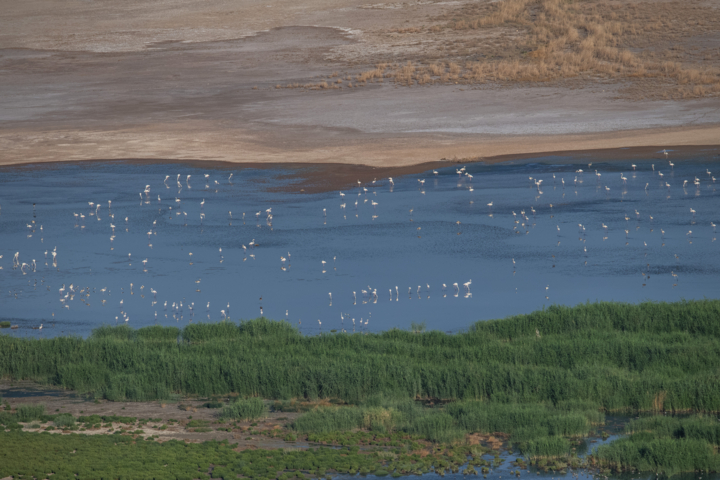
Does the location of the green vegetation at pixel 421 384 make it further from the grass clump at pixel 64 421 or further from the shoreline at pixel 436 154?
the shoreline at pixel 436 154

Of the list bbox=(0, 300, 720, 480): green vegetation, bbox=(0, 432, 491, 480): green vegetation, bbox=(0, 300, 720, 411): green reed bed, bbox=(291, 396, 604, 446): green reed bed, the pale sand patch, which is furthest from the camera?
the pale sand patch

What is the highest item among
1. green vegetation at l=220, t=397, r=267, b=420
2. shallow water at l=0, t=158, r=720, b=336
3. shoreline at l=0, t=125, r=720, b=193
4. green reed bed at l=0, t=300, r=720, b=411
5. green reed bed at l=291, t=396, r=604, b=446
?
shoreline at l=0, t=125, r=720, b=193

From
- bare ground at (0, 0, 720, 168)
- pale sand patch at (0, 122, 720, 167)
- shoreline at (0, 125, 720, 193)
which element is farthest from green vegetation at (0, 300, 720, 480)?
bare ground at (0, 0, 720, 168)

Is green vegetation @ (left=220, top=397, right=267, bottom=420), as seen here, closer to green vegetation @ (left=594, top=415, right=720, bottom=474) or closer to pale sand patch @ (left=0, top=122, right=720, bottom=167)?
green vegetation @ (left=594, top=415, right=720, bottom=474)

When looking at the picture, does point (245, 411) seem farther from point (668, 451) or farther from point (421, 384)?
point (668, 451)

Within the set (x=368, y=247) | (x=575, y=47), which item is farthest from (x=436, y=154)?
(x=575, y=47)

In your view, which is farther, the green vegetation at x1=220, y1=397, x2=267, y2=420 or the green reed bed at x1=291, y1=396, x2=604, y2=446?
the green vegetation at x1=220, y1=397, x2=267, y2=420

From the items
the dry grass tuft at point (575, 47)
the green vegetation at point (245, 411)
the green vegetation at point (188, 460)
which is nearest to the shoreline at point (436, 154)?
the dry grass tuft at point (575, 47)

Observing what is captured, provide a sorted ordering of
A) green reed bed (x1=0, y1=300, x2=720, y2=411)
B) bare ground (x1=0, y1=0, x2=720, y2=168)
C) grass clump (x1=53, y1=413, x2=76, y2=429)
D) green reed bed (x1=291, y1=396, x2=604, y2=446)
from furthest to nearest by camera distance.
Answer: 1. bare ground (x1=0, y1=0, x2=720, y2=168)
2. green reed bed (x1=0, y1=300, x2=720, y2=411)
3. grass clump (x1=53, y1=413, x2=76, y2=429)
4. green reed bed (x1=291, y1=396, x2=604, y2=446)

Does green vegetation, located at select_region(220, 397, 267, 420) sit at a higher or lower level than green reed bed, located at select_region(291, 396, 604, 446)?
higher
